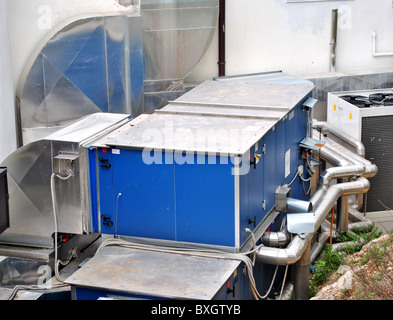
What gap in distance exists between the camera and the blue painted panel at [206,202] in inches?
203

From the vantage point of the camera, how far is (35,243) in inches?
225

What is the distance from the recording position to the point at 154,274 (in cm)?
490

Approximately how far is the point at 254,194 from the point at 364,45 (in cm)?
460

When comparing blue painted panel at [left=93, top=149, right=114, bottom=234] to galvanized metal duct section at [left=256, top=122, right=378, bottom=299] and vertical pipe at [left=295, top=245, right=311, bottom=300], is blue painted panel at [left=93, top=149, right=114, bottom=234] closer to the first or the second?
galvanized metal duct section at [left=256, top=122, right=378, bottom=299]

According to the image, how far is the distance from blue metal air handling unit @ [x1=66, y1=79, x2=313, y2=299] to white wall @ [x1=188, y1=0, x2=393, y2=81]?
3.19 meters

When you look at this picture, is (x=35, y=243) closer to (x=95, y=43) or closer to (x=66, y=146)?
(x=66, y=146)

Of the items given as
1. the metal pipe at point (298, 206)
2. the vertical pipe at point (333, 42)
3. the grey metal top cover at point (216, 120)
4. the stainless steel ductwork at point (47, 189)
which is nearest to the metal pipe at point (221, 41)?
the grey metal top cover at point (216, 120)

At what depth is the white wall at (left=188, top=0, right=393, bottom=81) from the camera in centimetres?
900

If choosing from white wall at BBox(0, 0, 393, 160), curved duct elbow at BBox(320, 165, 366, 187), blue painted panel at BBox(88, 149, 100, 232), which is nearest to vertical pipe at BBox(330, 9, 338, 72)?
white wall at BBox(0, 0, 393, 160)

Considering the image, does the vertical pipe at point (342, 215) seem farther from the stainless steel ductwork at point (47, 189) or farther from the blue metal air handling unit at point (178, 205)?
the stainless steel ductwork at point (47, 189)

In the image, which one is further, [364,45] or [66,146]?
[364,45]
